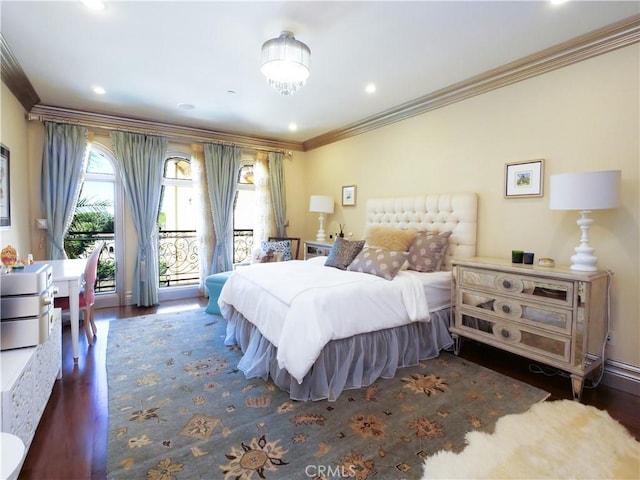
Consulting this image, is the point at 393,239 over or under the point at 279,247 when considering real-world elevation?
over

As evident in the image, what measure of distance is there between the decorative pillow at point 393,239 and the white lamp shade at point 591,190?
1457 mm

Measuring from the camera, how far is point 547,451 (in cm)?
174

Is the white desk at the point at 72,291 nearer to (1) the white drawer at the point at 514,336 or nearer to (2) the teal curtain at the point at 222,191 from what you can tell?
(2) the teal curtain at the point at 222,191

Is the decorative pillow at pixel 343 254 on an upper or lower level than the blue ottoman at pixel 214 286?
upper

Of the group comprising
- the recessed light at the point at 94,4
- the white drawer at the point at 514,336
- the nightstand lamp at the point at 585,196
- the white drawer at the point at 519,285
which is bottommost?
the white drawer at the point at 514,336

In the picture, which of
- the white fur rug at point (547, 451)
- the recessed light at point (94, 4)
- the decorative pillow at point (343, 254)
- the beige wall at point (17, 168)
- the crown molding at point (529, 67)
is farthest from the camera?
the decorative pillow at point (343, 254)

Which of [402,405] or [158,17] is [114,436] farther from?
[158,17]

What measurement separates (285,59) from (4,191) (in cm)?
287

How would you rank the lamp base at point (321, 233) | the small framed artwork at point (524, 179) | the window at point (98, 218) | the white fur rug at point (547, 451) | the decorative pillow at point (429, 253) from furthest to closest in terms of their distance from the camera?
1. the lamp base at point (321, 233)
2. the window at point (98, 218)
3. the decorative pillow at point (429, 253)
4. the small framed artwork at point (524, 179)
5. the white fur rug at point (547, 451)

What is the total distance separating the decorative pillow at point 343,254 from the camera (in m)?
3.42

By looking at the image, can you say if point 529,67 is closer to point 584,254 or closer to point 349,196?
point 584,254

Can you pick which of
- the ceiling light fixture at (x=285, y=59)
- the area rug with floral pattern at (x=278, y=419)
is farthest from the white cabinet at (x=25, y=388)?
the ceiling light fixture at (x=285, y=59)

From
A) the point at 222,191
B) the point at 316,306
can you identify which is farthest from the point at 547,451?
the point at 222,191

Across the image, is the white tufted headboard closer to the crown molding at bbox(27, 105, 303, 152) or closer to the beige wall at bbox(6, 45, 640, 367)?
the beige wall at bbox(6, 45, 640, 367)
